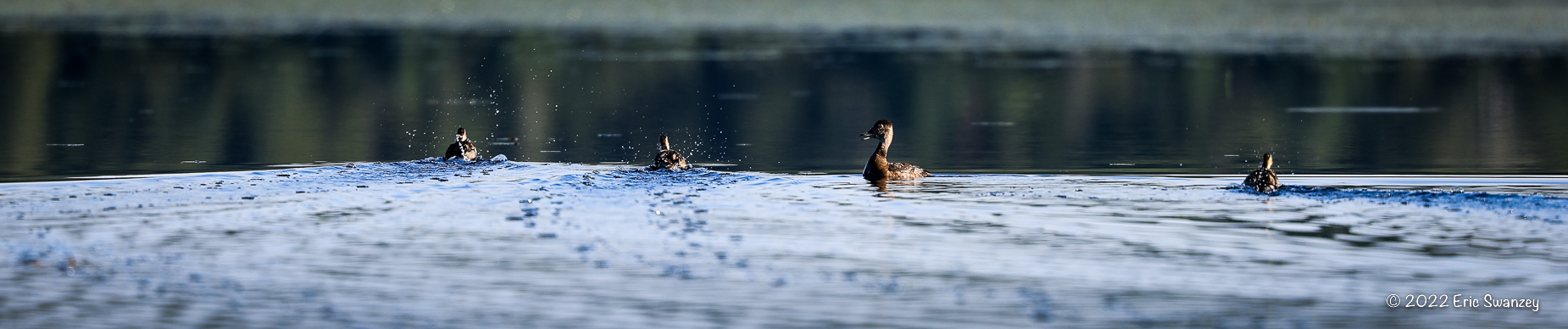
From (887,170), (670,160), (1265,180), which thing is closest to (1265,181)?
(1265,180)

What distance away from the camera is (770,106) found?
32969 millimetres

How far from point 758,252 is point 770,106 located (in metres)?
20.3

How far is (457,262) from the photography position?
12.5m

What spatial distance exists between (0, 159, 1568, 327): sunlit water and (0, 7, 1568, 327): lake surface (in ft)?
0.16

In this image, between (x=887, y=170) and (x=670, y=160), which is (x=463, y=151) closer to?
(x=670, y=160)

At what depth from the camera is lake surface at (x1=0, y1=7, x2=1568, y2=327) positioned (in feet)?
36.2

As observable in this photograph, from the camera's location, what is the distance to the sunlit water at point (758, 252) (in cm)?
1069

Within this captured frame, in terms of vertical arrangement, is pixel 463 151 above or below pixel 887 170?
above

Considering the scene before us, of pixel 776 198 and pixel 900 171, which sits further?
pixel 900 171

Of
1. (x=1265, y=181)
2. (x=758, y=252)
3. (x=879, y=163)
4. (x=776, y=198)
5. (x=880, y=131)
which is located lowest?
(x=758, y=252)

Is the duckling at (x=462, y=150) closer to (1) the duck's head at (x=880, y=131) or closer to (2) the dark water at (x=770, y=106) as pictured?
(2) the dark water at (x=770, y=106)

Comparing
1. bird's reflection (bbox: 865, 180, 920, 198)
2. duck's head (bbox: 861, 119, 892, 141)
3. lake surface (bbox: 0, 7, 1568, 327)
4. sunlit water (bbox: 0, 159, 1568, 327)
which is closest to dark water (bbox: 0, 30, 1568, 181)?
lake surface (bbox: 0, 7, 1568, 327)

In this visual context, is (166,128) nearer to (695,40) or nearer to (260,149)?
(260,149)

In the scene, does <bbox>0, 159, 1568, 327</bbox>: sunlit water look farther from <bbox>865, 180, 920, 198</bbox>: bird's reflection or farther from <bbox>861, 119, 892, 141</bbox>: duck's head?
<bbox>861, 119, 892, 141</bbox>: duck's head
